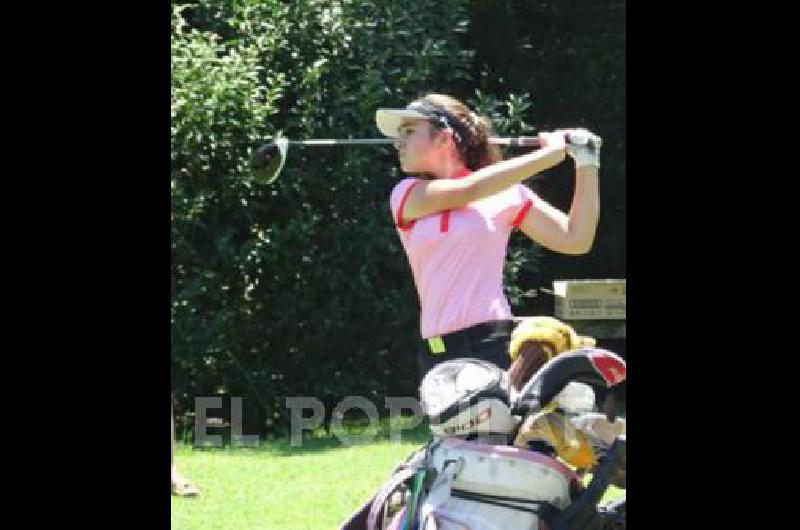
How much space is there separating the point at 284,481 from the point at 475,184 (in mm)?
3299

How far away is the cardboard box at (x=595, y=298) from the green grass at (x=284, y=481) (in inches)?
61.7

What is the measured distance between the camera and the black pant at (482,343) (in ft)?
15.0

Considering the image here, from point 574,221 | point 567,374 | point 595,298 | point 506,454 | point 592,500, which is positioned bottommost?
point 592,500

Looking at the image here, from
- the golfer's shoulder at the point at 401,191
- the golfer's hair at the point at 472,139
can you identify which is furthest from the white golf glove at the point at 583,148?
the golfer's shoulder at the point at 401,191

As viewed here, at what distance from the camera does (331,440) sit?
916 cm

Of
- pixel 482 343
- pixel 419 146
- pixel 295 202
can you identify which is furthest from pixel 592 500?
pixel 295 202

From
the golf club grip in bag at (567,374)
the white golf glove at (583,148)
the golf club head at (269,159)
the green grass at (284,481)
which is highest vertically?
the golf club head at (269,159)

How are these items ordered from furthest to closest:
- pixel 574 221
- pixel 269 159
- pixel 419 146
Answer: pixel 269 159
pixel 419 146
pixel 574 221

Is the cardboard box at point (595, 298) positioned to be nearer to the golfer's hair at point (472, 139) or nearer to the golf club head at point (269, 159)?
the golf club head at point (269, 159)

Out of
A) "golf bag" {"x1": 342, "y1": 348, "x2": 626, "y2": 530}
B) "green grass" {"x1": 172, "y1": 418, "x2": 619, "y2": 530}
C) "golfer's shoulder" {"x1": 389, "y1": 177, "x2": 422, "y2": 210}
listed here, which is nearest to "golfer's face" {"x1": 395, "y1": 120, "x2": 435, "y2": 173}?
"golfer's shoulder" {"x1": 389, "y1": 177, "x2": 422, "y2": 210}

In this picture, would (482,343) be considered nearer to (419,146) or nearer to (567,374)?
(567,374)

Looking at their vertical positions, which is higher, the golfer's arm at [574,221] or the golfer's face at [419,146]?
the golfer's face at [419,146]
